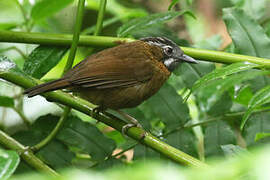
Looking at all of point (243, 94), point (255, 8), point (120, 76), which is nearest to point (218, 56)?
point (243, 94)

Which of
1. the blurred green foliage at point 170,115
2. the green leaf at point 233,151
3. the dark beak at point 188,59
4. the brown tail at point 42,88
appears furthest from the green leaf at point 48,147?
the green leaf at point 233,151

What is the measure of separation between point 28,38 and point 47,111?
550 mm

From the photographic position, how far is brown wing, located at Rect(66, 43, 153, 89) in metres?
2.38

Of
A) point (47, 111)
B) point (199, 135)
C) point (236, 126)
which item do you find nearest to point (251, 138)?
point (236, 126)

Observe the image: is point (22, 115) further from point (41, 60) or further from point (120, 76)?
point (120, 76)

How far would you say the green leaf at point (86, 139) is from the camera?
2.36 m

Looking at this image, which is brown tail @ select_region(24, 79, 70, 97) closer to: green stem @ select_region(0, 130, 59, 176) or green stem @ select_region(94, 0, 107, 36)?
green stem @ select_region(0, 130, 59, 176)

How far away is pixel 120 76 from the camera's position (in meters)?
2.54

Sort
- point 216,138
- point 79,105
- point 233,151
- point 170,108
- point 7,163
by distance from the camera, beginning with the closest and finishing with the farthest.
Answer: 1. point 7,163
2. point 233,151
3. point 79,105
4. point 216,138
5. point 170,108

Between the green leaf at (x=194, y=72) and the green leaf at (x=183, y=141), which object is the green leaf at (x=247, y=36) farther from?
the green leaf at (x=183, y=141)

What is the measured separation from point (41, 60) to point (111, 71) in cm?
42

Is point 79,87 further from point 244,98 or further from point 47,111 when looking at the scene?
point 244,98

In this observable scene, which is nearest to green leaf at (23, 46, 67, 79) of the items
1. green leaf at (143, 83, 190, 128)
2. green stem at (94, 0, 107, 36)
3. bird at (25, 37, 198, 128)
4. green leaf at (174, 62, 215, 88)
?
bird at (25, 37, 198, 128)

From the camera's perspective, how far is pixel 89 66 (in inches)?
95.7
